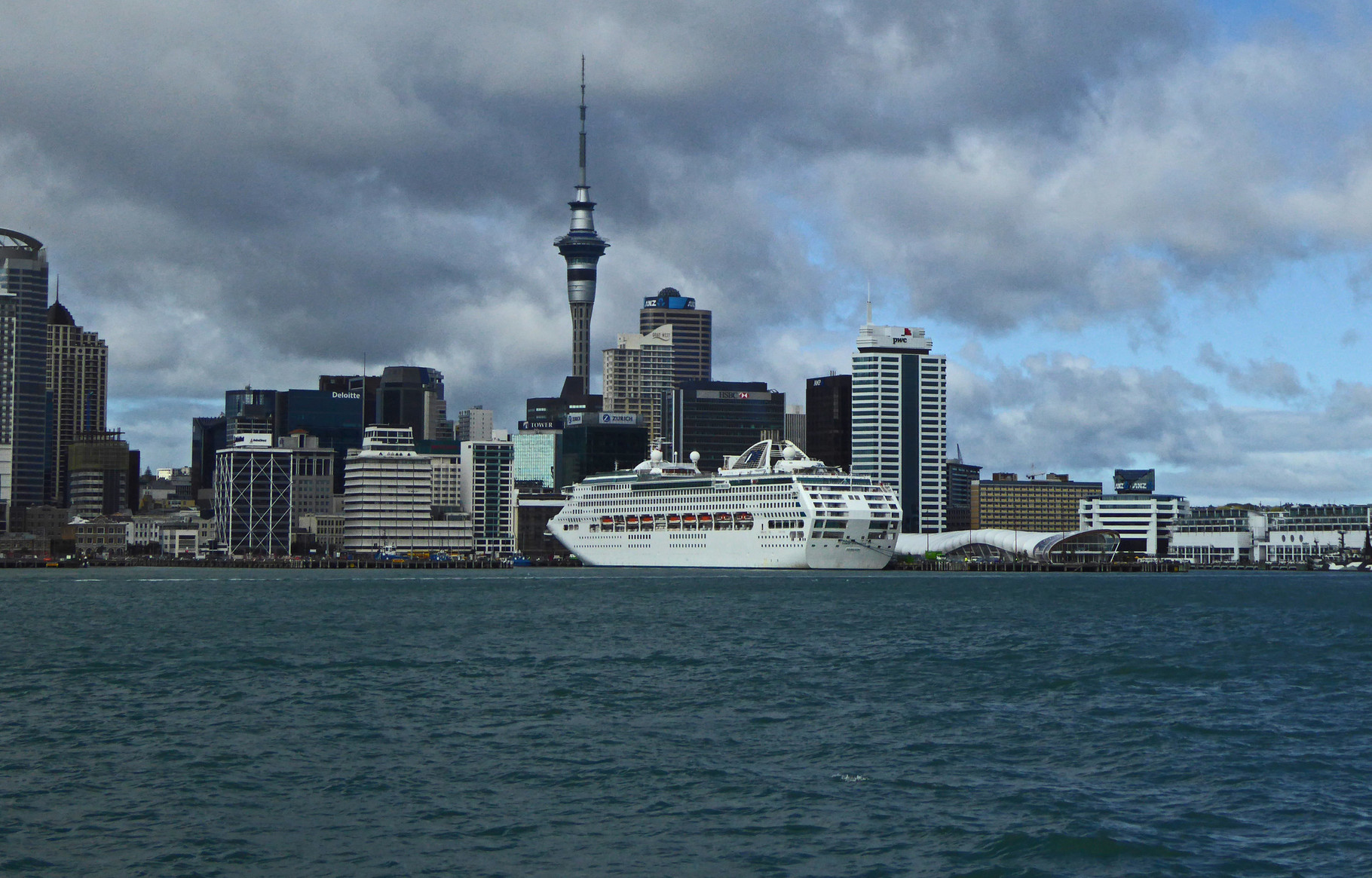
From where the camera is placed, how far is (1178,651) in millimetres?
65562

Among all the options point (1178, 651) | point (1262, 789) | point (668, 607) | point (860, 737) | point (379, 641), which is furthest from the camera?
point (668, 607)

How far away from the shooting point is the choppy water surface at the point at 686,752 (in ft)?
91.6

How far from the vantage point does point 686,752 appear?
124 ft

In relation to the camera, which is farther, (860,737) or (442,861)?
(860,737)

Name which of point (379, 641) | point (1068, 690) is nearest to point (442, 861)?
point (1068, 690)

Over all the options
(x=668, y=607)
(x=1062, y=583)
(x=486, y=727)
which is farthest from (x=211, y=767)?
(x=1062, y=583)

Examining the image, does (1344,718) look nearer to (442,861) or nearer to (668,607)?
(442,861)

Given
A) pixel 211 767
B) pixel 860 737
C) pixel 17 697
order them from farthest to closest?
pixel 17 697 < pixel 860 737 < pixel 211 767

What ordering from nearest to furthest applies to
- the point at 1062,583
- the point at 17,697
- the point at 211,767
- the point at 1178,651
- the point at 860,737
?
the point at 211,767 < the point at 860,737 < the point at 17,697 < the point at 1178,651 < the point at 1062,583

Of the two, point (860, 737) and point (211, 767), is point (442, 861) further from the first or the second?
point (860, 737)

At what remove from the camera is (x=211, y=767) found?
35.7 m

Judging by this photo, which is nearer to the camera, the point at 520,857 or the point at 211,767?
the point at 520,857

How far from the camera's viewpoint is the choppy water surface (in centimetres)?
2791

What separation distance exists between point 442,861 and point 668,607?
7382 cm
